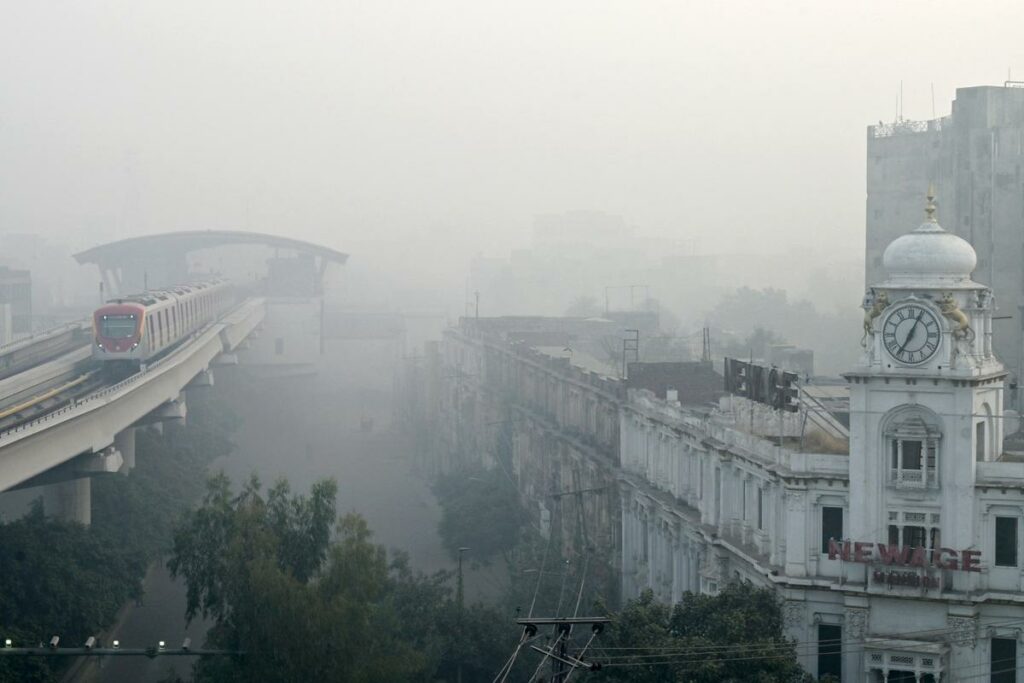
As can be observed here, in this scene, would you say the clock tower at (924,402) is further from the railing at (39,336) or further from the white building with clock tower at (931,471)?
the railing at (39,336)

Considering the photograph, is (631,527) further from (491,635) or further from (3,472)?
(3,472)

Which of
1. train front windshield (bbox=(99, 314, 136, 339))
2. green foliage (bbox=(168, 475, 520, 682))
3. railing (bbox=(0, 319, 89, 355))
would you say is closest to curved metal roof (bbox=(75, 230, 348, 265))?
railing (bbox=(0, 319, 89, 355))

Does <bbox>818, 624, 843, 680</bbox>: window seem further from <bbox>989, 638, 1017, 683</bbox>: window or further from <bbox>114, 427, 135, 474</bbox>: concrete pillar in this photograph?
<bbox>114, 427, 135, 474</bbox>: concrete pillar

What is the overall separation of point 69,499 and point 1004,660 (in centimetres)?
3051

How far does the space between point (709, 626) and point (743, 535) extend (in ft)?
14.5

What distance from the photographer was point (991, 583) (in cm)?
2794

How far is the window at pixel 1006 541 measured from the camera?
2792cm

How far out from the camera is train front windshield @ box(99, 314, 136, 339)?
60.2 meters

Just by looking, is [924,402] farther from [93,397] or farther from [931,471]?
[93,397]

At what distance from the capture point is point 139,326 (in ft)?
199

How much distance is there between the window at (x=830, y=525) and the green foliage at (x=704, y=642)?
156 centimetres

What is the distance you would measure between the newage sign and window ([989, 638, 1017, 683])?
1.63m

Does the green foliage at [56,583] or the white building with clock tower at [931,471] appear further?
the green foliage at [56,583]

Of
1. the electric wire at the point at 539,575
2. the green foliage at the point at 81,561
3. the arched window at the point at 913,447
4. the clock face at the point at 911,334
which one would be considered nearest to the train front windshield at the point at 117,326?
the green foliage at the point at 81,561
